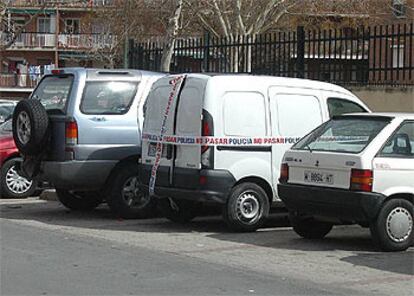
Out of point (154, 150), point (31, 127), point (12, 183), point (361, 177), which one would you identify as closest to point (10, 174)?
point (12, 183)

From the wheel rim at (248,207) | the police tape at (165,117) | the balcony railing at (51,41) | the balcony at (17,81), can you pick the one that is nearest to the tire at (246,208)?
the wheel rim at (248,207)

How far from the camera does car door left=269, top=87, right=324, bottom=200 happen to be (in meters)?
11.1

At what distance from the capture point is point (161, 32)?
3803cm

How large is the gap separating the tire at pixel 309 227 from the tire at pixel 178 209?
1.82 meters

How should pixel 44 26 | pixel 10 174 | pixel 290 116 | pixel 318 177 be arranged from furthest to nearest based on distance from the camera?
pixel 44 26 < pixel 10 174 < pixel 290 116 < pixel 318 177

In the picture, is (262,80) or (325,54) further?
(325,54)

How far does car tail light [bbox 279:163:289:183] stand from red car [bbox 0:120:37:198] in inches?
248

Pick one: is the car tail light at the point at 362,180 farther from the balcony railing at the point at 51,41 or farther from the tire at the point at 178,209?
the balcony railing at the point at 51,41

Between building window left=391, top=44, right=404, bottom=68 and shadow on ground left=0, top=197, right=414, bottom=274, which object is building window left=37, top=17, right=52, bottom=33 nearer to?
shadow on ground left=0, top=197, right=414, bottom=274

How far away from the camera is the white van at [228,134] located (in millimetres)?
10586

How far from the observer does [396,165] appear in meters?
9.27

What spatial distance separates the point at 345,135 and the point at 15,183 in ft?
24.4

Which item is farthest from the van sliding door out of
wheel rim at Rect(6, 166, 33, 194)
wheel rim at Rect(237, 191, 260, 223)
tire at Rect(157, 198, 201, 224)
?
wheel rim at Rect(6, 166, 33, 194)

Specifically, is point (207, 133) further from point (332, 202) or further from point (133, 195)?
point (133, 195)
